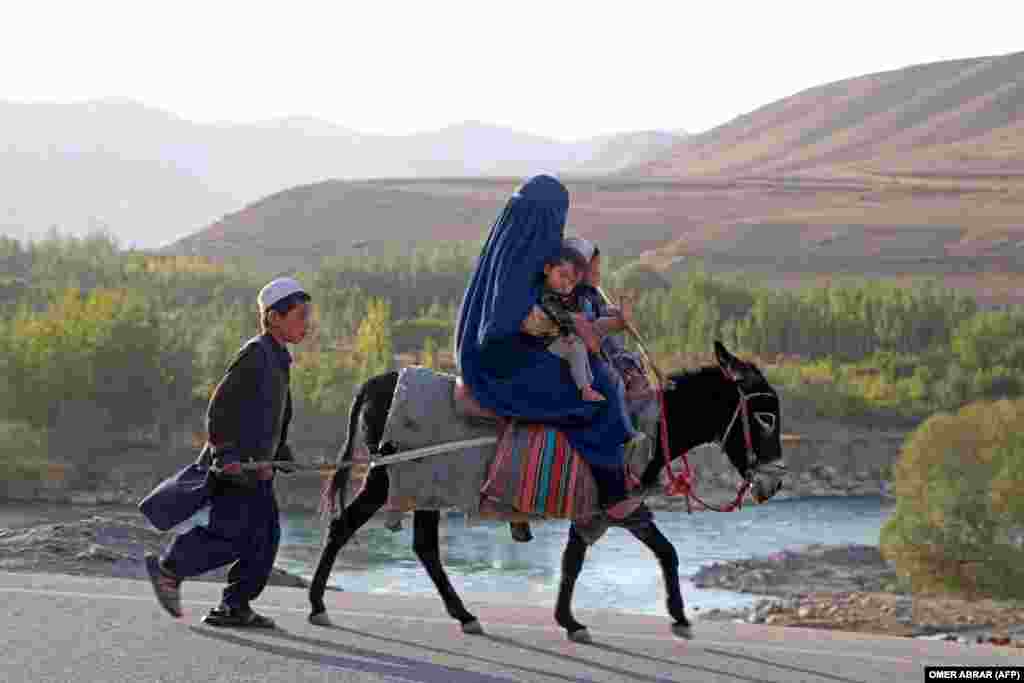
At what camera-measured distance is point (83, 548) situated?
11.6 meters

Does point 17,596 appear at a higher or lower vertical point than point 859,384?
higher

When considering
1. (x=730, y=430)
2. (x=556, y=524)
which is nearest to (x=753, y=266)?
(x=556, y=524)

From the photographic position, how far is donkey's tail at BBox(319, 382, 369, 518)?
888 centimetres

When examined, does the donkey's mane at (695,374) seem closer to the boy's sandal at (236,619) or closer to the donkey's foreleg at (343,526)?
the donkey's foreleg at (343,526)

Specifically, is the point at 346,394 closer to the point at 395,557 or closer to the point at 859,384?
the point at 859,384

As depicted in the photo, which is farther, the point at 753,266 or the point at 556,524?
the point at 753,266

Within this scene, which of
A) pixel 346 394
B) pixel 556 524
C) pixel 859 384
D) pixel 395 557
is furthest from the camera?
pixel 859 384

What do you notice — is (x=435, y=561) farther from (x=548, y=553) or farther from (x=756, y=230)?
(x=756, y=230)

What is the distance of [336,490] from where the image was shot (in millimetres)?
9062

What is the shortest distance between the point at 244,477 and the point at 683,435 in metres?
2.13

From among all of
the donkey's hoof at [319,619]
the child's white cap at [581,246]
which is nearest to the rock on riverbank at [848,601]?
the child's white cap at [581,246]

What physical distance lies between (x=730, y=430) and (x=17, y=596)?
3564mm

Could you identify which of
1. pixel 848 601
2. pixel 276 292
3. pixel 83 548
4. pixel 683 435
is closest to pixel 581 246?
pixel 683 435

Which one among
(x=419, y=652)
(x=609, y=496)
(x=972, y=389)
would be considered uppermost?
(x=609, y=496)
